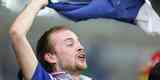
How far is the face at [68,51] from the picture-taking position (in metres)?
2.05

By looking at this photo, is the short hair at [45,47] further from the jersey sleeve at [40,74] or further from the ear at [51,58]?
the jersey sleeve at [40,74]

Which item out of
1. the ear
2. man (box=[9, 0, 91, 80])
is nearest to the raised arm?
man (box=[9, 0, 91, 80])

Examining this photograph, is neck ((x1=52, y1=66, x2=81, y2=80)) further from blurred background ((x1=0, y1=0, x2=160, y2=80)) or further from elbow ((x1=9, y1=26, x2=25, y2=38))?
blurred background ((x1=0, y1=0, x2=160, y2=80))

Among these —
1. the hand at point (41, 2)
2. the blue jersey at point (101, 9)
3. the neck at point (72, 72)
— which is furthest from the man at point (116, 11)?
the neck at point (72, 72)

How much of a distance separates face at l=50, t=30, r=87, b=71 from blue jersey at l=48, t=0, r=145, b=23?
9 cm

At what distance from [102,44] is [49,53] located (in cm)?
105

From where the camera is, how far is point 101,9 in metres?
2.17

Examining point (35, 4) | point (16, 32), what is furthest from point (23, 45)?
point (35, 4)

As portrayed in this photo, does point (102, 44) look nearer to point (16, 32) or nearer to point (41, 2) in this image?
point (41, 2)

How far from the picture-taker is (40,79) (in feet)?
6.32

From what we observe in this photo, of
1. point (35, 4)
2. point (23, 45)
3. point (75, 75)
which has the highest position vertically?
point (35, 4)

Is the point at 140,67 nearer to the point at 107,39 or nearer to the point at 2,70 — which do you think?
the point at 107,39

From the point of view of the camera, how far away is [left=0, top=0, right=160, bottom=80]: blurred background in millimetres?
2721

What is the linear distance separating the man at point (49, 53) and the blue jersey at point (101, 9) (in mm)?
77
